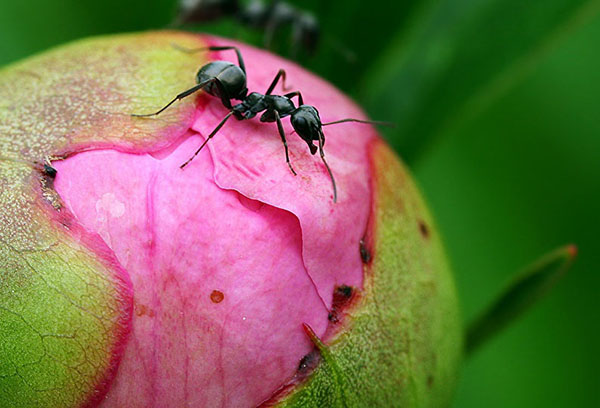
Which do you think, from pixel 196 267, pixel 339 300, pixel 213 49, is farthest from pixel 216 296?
pixel 213 49

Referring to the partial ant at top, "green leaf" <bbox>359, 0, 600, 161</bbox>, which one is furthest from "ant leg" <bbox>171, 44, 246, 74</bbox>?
"green leaf" <bbox>359, 0, 600, 161</bbox>

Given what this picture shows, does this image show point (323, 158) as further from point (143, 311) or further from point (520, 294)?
point (520, 294)

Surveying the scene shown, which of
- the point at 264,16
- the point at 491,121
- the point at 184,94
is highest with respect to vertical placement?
the point at 184,94

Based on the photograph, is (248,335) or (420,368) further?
(420,368)

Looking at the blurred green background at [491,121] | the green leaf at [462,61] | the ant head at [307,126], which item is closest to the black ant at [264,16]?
the blurred green background at [491,121]

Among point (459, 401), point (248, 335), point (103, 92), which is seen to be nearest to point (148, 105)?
point (103, 92)

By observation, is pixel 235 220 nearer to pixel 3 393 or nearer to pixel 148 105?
pixel 148 105

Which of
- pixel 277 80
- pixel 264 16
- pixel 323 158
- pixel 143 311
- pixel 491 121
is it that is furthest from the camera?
pixel 491 121

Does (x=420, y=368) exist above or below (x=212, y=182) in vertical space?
below
